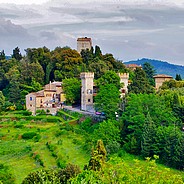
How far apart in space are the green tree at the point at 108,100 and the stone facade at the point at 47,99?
824 cm

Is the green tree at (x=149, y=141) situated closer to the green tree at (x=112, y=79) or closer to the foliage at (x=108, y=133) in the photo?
the foliage at (x=108, y=133)

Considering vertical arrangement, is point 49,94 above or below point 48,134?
above

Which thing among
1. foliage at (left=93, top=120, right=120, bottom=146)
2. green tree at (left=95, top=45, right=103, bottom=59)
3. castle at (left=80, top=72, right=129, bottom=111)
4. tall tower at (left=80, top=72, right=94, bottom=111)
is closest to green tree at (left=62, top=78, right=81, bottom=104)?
castle at (left=80, top=72, right=129, bottom=111)

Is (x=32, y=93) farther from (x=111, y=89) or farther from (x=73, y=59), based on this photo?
(x=111, y=89)

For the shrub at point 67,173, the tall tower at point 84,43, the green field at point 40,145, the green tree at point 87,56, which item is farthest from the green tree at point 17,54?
the shrub at point 67,173

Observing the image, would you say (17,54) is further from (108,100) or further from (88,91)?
(108,100)

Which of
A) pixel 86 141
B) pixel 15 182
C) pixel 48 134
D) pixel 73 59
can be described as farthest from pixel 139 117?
pixel 73 59

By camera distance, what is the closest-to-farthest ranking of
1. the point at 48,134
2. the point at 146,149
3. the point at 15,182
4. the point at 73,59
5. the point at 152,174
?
the point at 152,174, the point at 15,182, the point at 146,149, the point at 48,134, the point at 73,59

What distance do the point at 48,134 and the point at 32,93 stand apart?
459 inches

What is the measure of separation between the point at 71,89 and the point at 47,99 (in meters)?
3.52

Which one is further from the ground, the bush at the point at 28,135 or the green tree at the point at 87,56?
the green tree at the point at 87,56

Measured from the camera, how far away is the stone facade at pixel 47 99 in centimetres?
4878

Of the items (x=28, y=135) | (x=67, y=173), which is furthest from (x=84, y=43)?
(x=67, y=173)

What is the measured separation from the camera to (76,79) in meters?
49.2
